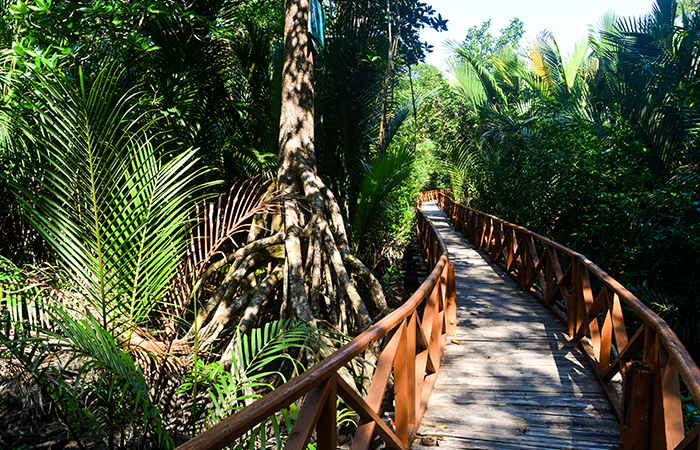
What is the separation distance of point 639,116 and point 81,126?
907cm

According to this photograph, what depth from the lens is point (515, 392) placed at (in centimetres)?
340

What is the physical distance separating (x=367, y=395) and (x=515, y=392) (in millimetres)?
1745

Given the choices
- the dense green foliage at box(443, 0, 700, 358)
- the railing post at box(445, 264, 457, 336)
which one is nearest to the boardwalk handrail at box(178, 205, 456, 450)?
the railing post at box(445, 264, 457, 336)

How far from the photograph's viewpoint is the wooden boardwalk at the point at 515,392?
109 inches

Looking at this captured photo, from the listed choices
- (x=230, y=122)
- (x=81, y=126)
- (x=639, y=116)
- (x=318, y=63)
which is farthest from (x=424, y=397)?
(x=639, y=116)

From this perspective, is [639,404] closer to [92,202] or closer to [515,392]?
[515,392]

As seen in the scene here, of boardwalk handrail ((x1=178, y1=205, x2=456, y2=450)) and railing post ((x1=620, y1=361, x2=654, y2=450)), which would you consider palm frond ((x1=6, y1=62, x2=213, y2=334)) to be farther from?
railing post ((x1=620, y1=361, x2=654, y2=450))

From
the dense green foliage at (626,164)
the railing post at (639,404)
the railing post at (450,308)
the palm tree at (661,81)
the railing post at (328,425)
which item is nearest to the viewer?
the railing post at (328,425)

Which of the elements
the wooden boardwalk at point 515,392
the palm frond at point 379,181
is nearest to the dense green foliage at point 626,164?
the wooden boardwalk at point 515,392

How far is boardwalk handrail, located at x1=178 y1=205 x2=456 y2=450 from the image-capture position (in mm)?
1246

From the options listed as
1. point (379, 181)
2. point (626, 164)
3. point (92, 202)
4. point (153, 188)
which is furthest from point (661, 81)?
point (92, 202)

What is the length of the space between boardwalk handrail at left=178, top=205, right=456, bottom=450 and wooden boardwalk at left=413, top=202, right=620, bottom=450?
0.24m

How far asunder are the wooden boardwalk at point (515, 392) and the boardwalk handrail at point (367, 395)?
236 mm

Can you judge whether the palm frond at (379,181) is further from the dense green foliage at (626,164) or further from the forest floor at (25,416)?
the dense green foliage at (626,164)
